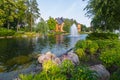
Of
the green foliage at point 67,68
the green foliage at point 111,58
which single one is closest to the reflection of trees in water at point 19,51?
the green foliage at point 111,58

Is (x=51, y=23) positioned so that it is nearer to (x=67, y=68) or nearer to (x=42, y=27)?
(x=42, y=27)

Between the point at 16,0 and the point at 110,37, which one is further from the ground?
the point at 16,0

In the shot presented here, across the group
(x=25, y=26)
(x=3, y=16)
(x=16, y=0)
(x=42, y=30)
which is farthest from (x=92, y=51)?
(x=25, y=26)

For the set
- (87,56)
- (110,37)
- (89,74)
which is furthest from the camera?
(110,37)

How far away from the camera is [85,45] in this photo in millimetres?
19656

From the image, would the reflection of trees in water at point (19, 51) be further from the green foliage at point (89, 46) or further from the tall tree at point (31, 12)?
the tall tree at point (31, 12)

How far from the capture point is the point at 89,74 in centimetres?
677

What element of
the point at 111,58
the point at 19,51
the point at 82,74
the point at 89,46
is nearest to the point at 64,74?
the point at 82,74

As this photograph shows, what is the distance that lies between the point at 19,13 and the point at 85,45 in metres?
61.3

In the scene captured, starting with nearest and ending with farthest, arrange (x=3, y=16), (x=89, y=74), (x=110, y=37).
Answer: (x=89, y=74) < (x=110, y=37) < (x=3, y=16)

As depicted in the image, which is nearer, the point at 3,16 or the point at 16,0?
the point at 3,16

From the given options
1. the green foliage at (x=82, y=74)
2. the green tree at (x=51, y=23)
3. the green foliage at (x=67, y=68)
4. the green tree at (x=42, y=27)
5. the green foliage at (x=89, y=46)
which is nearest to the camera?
the green foliage at (x=82, y=74)

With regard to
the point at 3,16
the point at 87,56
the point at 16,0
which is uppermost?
the point at 16,0

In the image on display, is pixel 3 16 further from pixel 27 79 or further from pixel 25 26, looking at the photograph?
pixel 27 79
